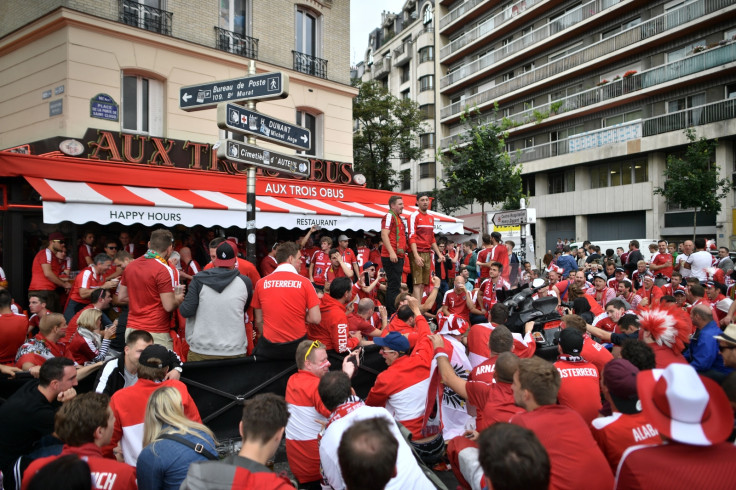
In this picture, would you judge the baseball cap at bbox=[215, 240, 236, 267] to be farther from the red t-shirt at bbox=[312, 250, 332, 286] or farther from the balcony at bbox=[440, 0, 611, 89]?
the balcony at bbox=[440, 0, 611, 89]

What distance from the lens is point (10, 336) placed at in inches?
203

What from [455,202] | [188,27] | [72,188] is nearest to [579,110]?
[455,202]

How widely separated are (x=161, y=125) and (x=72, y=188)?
471 cm

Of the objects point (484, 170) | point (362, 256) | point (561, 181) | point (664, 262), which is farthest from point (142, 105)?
point (561, 181)

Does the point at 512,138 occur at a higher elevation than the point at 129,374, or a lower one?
higher

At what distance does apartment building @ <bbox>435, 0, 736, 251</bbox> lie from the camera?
81.9ft

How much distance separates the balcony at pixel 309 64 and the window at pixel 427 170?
2994 cm

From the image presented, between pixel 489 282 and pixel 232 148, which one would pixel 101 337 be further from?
pixel 489 282

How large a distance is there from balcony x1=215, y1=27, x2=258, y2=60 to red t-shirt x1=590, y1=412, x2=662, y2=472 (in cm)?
1412

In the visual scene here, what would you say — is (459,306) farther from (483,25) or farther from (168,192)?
(483,25)

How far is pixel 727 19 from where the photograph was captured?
24203mm

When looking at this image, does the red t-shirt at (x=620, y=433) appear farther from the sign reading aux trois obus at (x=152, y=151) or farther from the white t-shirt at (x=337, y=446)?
the sign reading aux trois obus at (x=152, y=151)

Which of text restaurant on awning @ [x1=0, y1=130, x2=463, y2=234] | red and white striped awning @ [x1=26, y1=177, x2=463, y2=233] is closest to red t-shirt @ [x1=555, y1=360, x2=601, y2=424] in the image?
red and white striped awning @ [x1=26, y1=177, x2=463, y2=233]

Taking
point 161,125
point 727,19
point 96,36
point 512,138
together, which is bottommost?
point 161,125
